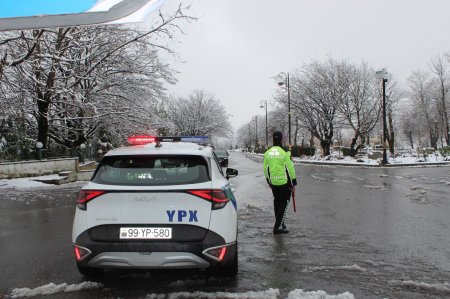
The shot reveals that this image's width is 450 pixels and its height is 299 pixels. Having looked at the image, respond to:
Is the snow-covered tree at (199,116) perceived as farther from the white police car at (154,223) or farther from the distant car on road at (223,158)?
the white police car at (154,223)

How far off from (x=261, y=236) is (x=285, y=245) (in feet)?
2.45

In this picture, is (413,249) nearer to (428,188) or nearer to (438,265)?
(438,265)

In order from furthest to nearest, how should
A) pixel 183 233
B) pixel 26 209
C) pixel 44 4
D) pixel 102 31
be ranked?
pixel 102 31 → pixel 26 209 → pixel 183 233 → pixel 44 4

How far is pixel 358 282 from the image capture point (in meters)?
4.52

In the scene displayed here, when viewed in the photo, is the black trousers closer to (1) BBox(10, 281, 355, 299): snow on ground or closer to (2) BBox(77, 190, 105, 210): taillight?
(1) BBox(10, 281, 355, 299): snow on ground

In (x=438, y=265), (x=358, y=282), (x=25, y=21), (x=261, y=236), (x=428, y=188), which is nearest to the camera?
(x=25, y=21)

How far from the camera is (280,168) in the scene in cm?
705

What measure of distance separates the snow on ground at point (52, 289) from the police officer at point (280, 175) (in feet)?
11.6

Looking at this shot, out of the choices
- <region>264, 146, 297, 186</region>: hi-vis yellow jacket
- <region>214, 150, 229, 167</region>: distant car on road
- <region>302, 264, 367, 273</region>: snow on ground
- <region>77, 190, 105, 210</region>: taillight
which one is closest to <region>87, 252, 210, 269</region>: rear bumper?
<region>77, 190, 105, 210</region>: taillight

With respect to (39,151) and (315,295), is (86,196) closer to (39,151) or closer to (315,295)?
(315,295)

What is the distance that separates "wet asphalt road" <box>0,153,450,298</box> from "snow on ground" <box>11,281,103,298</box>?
109 mm

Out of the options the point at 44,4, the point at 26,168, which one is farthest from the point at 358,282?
the point at 26,168

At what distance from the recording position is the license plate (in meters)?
4.03

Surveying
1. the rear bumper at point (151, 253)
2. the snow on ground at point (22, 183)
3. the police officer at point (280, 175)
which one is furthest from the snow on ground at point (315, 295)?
the snow on ground at point (22, 183)
